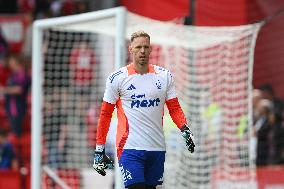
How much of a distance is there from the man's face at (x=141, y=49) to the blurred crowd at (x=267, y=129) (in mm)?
4840

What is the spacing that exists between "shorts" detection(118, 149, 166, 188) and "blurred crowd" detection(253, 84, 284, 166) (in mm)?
4555

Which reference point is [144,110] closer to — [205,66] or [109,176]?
[205,66]

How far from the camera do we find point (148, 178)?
9.18 metres

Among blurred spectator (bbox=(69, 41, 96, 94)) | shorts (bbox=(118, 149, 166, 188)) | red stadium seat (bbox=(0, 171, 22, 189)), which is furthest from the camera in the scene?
red stadium seat (bbox=(0, 171, 22, 189))

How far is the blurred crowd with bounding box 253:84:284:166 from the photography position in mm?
13570

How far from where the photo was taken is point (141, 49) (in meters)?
8.97

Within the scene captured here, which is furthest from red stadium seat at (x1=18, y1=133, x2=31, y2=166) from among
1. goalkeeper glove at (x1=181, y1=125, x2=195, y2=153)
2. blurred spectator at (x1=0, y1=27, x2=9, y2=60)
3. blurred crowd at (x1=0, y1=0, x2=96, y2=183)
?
goalkeeper glove at (x1=181, y1=125, x2=195, y2=153)

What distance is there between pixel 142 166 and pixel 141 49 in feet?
3.35

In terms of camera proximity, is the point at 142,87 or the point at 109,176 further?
the point at 109,176

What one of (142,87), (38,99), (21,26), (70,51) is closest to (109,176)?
(70,51)

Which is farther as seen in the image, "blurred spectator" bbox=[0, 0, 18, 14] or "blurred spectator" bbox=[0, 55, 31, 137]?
"blurred spectator" bbox=[0, 0, 18, 14]

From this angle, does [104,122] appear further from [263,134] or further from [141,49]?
[263,134]

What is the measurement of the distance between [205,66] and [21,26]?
9942 millimetres

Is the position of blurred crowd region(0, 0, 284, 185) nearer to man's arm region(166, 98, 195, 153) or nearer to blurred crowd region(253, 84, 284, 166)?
blurred crowd region(253, 84, 284, 166)
